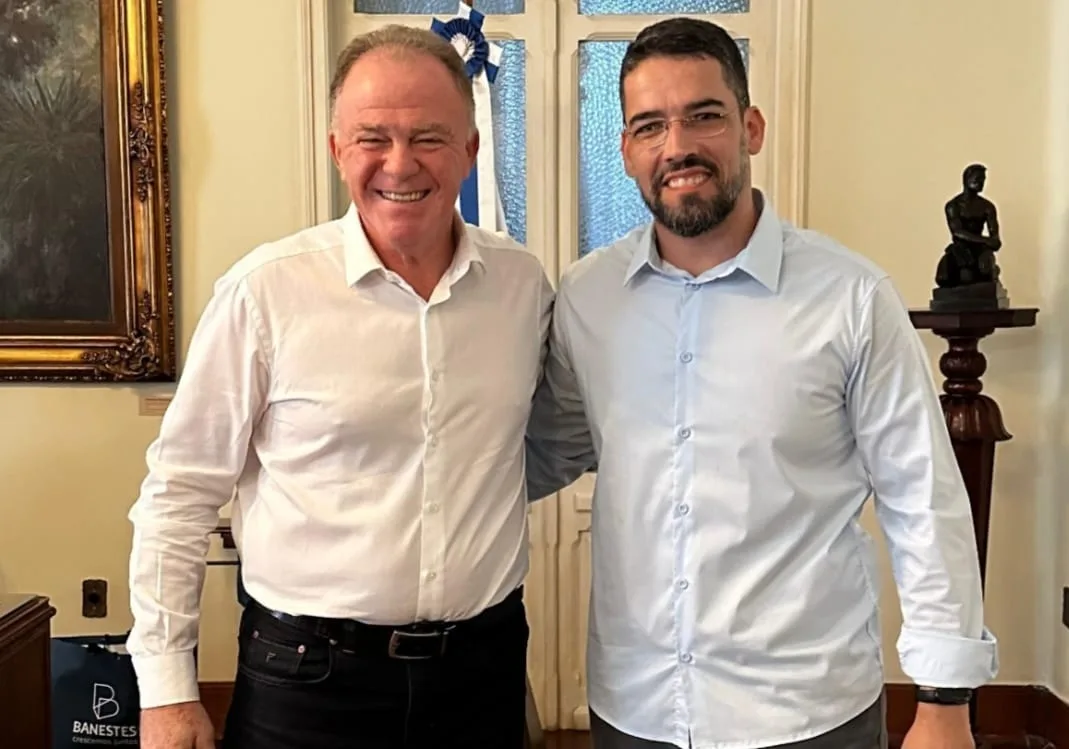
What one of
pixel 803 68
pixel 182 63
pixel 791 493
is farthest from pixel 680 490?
pixel 182 63

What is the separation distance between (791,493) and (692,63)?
59 centimetres

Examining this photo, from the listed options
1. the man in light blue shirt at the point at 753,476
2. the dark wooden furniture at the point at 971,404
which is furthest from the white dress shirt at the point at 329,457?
the dark wooden furniture at the point at 971,404

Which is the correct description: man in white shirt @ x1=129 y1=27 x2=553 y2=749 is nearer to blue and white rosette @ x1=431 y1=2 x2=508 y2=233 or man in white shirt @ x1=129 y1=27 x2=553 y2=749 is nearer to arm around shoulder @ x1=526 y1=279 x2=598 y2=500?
arm around shoulder @ x1=526 y1=279 x2=598 y2=500

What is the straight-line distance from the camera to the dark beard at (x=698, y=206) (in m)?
1.44

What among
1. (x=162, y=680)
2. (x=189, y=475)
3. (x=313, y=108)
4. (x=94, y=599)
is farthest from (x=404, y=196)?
(x=94, y=599)

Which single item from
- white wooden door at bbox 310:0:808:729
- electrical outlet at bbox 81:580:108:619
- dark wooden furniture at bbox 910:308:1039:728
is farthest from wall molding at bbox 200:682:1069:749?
white wooden door at bbox 310:0:808:729

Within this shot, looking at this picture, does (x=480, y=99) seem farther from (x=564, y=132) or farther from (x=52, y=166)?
(x=52, y=166)

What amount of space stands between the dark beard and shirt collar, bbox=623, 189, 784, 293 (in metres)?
0.05

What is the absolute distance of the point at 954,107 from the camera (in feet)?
9.59

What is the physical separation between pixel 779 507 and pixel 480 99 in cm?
176

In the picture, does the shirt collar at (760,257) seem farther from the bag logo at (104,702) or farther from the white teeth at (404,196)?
the bag logo at (104,702)

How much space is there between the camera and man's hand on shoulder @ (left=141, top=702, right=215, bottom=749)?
1.43 meters

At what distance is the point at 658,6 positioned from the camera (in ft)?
9.95

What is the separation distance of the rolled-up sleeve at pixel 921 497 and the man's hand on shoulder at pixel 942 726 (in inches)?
1.3
